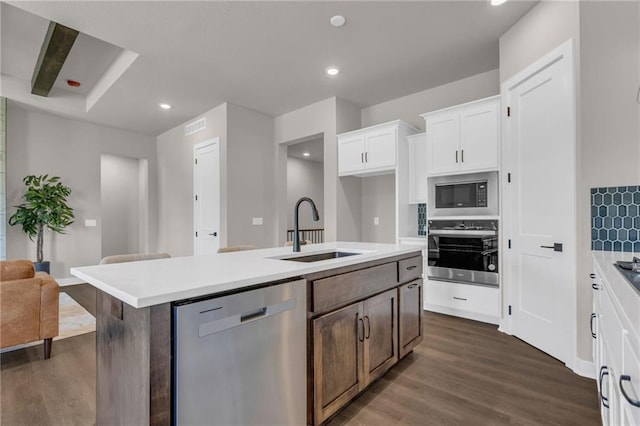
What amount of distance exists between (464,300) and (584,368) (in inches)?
50.2

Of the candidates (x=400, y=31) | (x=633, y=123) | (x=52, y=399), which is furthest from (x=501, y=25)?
(x=52, y=399)

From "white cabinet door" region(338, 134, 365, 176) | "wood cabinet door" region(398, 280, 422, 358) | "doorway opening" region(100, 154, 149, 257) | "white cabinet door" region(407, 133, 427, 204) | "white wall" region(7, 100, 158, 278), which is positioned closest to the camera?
"wood cabinet door" region(398, 280, 422, 358)

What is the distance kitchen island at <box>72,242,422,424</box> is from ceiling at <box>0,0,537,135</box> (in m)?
2.10

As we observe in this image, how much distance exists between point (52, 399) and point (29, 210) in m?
4.26

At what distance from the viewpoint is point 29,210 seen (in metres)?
4.92

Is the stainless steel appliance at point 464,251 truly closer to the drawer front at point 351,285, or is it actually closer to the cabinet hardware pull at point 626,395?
the drawer front at point 351,285

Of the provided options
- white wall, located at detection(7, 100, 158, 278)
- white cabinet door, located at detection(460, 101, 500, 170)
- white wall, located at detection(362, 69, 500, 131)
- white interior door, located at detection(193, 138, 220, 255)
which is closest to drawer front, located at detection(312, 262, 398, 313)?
white cabinet door, located at detection(460, 101, 500, 170)

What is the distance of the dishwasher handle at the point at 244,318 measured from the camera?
113cm

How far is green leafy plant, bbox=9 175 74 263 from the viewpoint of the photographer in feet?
16.0

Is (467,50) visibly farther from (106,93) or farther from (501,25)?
(106,93)

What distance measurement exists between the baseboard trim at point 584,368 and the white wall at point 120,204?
7804 millimetres

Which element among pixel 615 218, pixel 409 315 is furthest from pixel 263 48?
pixel 615 218

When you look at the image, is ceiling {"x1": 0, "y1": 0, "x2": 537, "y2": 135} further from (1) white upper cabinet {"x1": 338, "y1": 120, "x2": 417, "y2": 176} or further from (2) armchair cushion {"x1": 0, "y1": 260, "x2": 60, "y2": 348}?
(2) armchair cushion {"x1": 0, "y1": 260, "x2": 60, "y2": 348}

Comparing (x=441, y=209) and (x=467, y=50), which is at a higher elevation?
(x=467, y=50)
